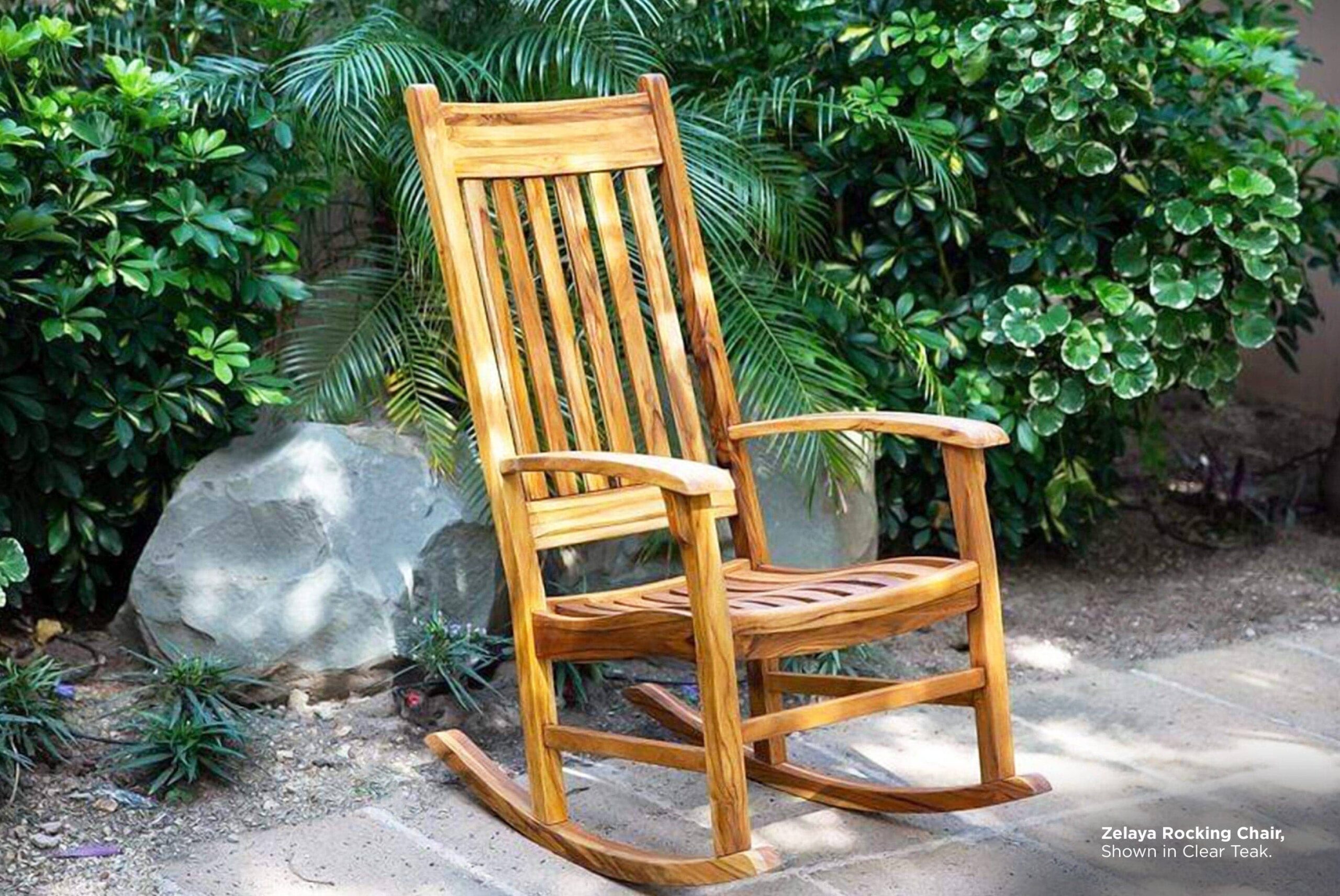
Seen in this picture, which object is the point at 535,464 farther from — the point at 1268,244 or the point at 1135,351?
the point at 1268,244

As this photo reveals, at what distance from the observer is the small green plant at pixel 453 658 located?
3203 millimetres

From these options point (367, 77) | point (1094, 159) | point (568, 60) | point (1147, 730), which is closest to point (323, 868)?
point (367, 77)

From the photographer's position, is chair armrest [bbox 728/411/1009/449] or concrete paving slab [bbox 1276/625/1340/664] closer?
chair armrest [bbox 728/411/1009/449]

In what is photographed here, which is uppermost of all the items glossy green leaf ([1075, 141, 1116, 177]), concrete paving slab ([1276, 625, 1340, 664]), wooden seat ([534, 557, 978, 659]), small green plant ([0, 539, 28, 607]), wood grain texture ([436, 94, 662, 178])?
wood grain texture ([436, 94, 662, 178])

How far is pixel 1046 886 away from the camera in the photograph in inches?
104

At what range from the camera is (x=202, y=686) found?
3.07m

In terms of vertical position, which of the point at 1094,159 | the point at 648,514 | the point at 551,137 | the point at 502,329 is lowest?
the point at 648,514

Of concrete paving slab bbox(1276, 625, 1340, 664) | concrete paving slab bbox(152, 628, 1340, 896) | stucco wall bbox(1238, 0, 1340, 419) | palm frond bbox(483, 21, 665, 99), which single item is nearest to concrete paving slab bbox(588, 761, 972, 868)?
concrete paving slab bbox(152, 628, 1340, 896)

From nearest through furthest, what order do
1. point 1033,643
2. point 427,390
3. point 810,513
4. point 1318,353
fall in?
1. point 427,390
2. point 810,513
3. point 1033,643
4. point 1318,353

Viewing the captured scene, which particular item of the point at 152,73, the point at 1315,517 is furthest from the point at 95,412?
the point at 1315,517

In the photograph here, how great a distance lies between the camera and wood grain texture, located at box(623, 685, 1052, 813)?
8.95 ft

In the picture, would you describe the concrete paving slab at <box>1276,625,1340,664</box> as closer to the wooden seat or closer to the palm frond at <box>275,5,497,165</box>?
the wooden seat

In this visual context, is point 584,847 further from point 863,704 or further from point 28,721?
point 28,721

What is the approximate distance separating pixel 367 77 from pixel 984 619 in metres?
1.60
